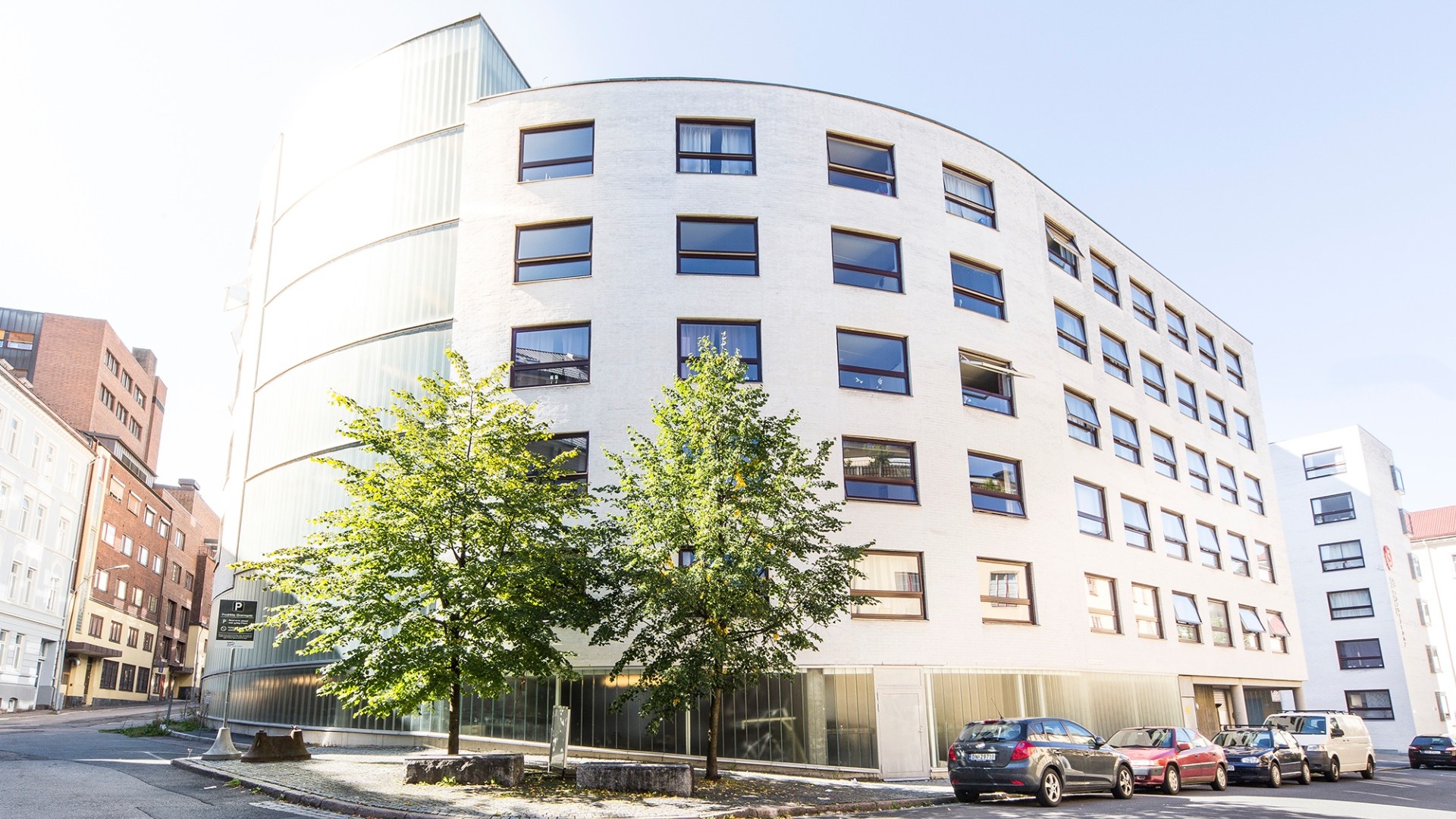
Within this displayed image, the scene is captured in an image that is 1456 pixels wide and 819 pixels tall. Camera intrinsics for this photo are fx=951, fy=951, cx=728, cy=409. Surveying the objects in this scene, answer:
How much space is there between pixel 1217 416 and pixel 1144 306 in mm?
6906

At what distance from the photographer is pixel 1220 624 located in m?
35.0

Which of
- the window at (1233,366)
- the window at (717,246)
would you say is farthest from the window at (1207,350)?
the window at (717,246)

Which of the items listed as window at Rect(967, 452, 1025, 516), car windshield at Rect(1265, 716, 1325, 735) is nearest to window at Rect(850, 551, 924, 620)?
window at Rect(967, 452, 1025, 516)

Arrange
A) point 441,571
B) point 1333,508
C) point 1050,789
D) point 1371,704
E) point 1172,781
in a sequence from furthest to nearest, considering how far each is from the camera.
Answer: point 1333,508, point 1371,704, point 1172,781, point 441,571, point 1050,789

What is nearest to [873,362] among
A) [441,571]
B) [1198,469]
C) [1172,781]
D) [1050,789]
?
[1050,789]

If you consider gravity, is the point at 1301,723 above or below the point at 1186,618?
below

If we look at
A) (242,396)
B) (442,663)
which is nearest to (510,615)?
(442,663)

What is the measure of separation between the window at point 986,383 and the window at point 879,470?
292 cm

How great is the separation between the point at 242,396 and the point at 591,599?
21469mm

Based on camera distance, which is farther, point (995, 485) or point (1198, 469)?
point (1198, 469)

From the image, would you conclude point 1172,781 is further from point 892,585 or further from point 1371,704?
point 1371,704

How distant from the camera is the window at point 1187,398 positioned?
1486 inches

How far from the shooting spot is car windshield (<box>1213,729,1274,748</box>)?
24219mm

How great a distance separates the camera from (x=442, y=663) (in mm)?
16922
